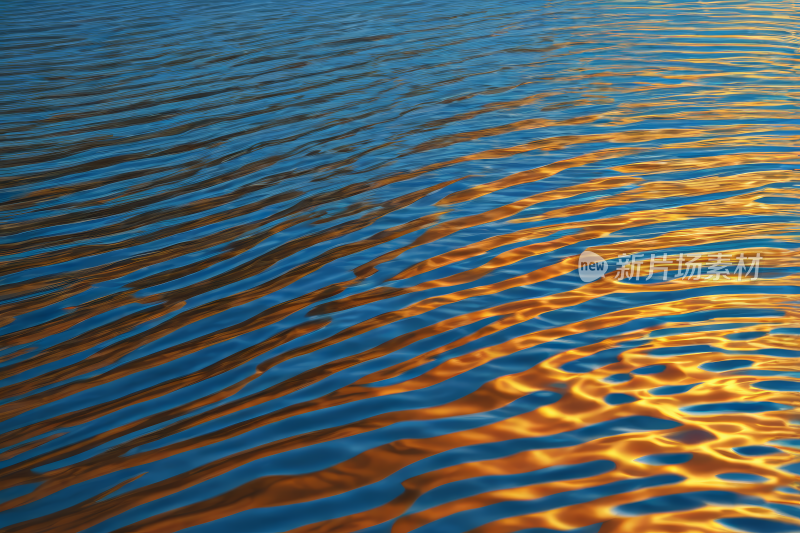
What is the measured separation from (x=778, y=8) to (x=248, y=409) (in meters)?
9.64

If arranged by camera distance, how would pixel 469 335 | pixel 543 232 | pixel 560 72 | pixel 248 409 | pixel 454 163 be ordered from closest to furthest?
pixel 248 409, pixel 469 335, pixel 543 232, pixel 454 163, pixel 560 72

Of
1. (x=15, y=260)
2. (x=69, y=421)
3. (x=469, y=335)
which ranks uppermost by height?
(x=15, y=260)

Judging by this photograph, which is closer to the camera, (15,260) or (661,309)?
(661,309)

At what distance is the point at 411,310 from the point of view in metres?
3.04

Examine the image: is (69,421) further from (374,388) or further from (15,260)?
(15,260)

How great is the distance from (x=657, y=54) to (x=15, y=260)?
20.6 feet

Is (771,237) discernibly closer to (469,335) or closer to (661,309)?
(661,309)

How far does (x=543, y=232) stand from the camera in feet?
12.0

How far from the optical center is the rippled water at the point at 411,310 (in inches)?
82.0

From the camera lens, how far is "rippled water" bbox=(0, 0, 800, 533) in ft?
6.84

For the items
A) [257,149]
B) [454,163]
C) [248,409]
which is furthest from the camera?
[257,149]

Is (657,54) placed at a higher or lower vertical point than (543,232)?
higher

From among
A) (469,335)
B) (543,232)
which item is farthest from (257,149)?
(469,335)

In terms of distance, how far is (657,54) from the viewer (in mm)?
7047
